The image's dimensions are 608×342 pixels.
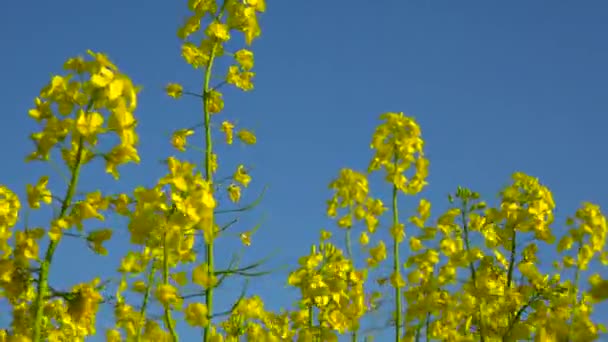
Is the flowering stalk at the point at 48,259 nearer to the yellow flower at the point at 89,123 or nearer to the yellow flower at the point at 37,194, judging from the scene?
the yellow flower at the point at 89,123

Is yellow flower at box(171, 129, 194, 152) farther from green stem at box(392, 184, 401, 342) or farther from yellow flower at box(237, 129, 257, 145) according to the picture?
green stem at box(392, 184, 401, 342)

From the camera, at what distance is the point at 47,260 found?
2943mm

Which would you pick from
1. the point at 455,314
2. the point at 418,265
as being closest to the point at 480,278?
the point at 455,314

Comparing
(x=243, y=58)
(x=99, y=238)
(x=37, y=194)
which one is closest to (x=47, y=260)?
(x=99, y=238)

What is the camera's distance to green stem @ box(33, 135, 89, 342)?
2.87 meters

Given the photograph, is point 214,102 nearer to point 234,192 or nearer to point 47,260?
point 234,192

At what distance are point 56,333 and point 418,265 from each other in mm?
Result: 2275

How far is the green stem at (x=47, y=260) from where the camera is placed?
2.87 m

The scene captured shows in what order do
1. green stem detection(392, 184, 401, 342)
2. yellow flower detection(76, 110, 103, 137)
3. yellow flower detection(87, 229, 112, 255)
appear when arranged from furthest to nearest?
green stem detection(392, 184, 401, 342) → yellow flower detection(87, 229, 112, 255) → yellow flower detection(76, 110, 103, 137)

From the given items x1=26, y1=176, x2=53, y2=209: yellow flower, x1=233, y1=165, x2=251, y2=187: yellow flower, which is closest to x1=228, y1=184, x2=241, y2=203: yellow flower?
x1=233, y1=165, x2=251, y2=187: yellow flower

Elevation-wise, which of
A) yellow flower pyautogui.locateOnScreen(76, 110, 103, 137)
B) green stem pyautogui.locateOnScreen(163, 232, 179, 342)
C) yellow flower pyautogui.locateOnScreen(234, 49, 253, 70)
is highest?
yellow flower pyautogui.locateOnScreen(234, 49, 253, 70)

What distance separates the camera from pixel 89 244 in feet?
10.4

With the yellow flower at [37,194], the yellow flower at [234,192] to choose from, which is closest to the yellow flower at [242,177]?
the yellow flower at [234,192]

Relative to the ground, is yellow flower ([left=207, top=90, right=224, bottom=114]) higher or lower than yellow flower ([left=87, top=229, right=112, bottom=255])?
higher
